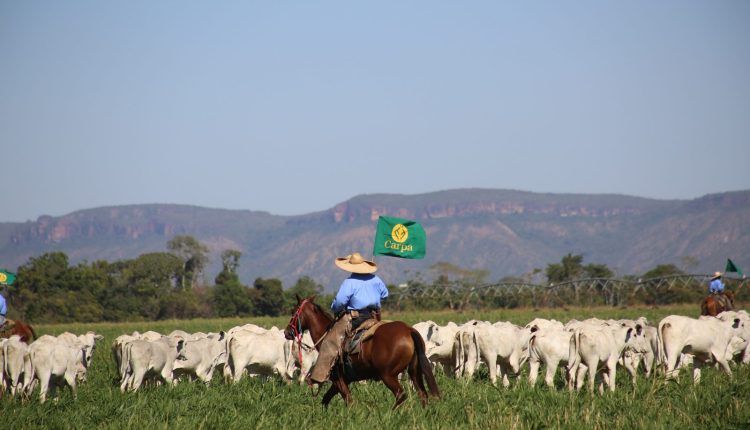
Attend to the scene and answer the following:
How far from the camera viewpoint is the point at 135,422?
583 inches

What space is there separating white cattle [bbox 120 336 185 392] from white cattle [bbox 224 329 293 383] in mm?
1543

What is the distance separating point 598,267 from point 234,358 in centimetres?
10144

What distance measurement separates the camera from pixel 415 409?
1525 cm

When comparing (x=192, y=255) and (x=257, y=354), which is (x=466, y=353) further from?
(x=192, y=255)

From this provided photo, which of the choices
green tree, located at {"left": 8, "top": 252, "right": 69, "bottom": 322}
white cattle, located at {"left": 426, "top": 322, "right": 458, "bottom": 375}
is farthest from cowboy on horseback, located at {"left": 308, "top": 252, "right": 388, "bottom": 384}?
green tree, located at {"left": 8, "top": 252, "right": 69, "bottom": 322}

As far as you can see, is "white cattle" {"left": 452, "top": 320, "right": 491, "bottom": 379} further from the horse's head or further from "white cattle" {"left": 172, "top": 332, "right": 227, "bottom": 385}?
"white cattle" {"left": 172, "top": 332, "right": 227, "bottom": 385}

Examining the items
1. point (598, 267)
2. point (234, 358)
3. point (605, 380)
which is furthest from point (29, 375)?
point (598, 267)

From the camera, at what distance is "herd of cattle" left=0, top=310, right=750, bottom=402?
19.3 metres

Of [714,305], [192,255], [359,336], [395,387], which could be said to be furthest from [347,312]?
[192,255]

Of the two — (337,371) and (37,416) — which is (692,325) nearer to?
(337,371)

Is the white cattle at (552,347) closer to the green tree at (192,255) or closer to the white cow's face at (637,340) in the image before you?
the white cow's face at (637,340)

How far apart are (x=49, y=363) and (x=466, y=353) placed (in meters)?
8.41

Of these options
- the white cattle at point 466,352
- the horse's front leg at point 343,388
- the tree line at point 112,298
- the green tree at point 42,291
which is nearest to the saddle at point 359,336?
the horse's front leg at point 343,388

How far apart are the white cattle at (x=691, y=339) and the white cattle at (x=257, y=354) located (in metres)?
8.29
